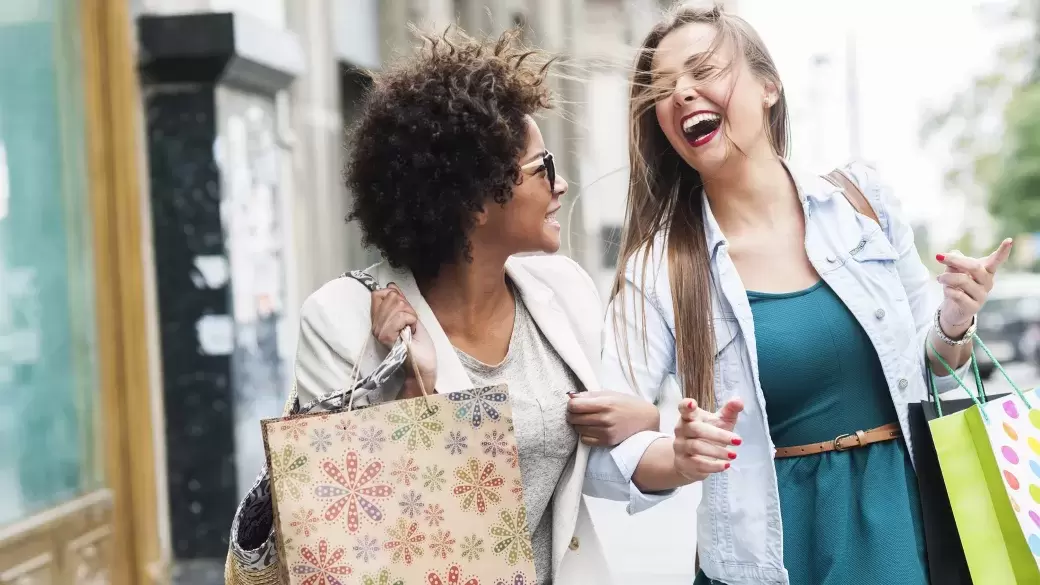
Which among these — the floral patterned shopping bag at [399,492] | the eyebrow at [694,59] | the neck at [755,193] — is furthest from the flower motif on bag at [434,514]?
the eyebrow at [694,59]

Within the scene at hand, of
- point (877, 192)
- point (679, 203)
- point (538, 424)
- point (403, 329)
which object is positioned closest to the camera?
point (403, 329)

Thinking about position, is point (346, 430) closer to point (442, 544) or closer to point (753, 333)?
point (442, 544)

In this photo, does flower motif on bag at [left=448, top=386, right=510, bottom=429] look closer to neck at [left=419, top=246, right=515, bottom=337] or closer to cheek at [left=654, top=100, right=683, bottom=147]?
neck at [left=419, top=246, right=515, bottom=337]

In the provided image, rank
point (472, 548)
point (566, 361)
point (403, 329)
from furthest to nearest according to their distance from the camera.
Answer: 1. point (566, 361)
2. point (403, 329)
3. point (472, 548)

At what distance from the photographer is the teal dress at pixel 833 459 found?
2.50 metres

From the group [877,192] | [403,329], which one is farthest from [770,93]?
[403,329]

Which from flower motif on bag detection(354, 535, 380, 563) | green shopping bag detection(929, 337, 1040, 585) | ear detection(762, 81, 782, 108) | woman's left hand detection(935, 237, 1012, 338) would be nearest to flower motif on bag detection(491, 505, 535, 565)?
flower motif on bag detection(354, 535, 380, 563)

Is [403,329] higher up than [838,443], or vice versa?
[403,329]

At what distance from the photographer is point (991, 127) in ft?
148

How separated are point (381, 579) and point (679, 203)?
1.18 meters

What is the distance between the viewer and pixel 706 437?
227 cm

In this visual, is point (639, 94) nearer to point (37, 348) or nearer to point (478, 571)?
point (478, 571)

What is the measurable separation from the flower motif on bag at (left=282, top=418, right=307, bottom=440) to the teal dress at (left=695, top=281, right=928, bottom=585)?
0.98 meters

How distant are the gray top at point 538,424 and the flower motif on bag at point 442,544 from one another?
0.36 m
